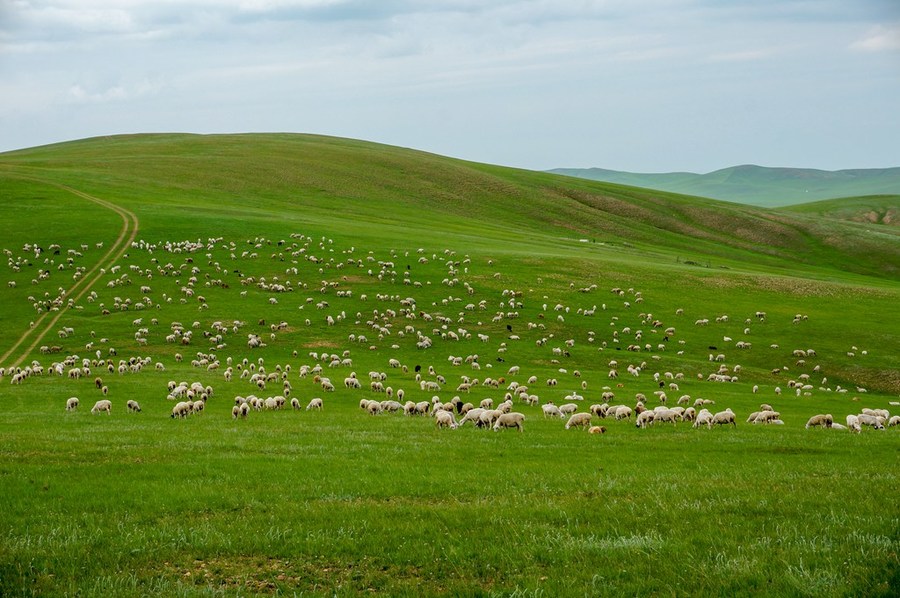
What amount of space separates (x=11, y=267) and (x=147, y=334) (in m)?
23.8

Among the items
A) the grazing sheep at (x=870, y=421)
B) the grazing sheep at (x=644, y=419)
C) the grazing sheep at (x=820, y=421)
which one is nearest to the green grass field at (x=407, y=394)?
the grazing sheep at (x=644, y=419)

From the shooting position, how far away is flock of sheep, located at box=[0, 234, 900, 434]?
34406 mm

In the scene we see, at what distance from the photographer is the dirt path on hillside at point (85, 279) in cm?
5267

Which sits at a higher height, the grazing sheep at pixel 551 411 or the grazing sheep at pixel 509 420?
the grazing sheep at pixel 509 420

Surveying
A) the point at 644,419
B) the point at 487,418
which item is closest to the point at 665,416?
the point at 644,419

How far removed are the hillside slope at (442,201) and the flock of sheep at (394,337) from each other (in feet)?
76.3

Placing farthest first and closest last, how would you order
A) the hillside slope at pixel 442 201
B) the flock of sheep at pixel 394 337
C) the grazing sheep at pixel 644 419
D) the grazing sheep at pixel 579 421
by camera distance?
the hillside slope at pixel 442 201
the flock of sheep at pixel 394 337
the grazing sheep at pixel 644 419
the grazing sheep at pixel 579 421

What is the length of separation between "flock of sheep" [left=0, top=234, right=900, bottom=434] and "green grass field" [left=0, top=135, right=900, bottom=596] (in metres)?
0.38

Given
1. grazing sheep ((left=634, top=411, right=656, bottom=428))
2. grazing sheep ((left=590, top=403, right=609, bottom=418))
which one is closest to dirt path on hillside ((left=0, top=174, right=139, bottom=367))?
grazing sheep ((left=590, top=403, right=609, bottom=418))

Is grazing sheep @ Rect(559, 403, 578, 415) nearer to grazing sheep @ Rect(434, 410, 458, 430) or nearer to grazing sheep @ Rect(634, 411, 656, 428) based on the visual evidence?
grazing sheep @ Rect(634, 411, 656, 428)

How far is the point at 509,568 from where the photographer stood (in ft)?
35.6

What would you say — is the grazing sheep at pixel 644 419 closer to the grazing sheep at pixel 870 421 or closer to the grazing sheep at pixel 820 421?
the grazing sheep at pixel 820 421

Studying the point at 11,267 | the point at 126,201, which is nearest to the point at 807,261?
the point at 126,201

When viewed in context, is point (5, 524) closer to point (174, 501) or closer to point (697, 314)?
point (174, 501)
